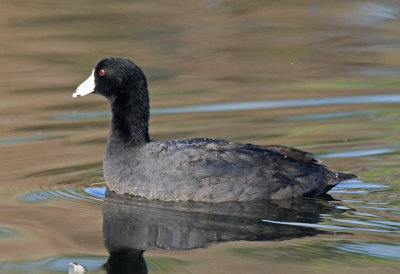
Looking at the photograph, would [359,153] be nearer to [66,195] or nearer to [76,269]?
[66,195]

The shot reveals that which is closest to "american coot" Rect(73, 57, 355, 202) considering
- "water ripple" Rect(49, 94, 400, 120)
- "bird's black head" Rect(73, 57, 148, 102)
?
"bird's black head" Rect(73, 57, 148, 102)

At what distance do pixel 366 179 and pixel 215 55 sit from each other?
6646 millimetres

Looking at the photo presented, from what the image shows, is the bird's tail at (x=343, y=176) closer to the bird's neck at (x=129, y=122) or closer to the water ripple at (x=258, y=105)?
the bird's neck at (x=129, y=122)

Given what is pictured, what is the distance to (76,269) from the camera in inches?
252

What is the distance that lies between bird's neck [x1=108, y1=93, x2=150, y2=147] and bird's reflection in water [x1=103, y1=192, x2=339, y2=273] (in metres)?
0.60

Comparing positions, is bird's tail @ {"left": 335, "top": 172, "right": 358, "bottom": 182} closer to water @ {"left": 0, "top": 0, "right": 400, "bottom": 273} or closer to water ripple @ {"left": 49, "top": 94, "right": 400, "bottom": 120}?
water @ {"left": 0, "top": 0, "right": 400, "bottom": 273}

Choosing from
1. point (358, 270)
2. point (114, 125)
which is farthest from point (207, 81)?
point (358, 270)

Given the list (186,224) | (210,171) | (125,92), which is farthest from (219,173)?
(125,92)

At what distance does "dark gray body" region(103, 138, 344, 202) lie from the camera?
8055 millimetres

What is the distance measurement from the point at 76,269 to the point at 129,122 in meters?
2.63

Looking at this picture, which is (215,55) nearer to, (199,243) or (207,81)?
(207,81)

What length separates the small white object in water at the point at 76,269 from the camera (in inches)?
250

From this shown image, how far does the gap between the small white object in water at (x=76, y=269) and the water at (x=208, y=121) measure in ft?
0.26

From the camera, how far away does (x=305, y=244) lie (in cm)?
677
